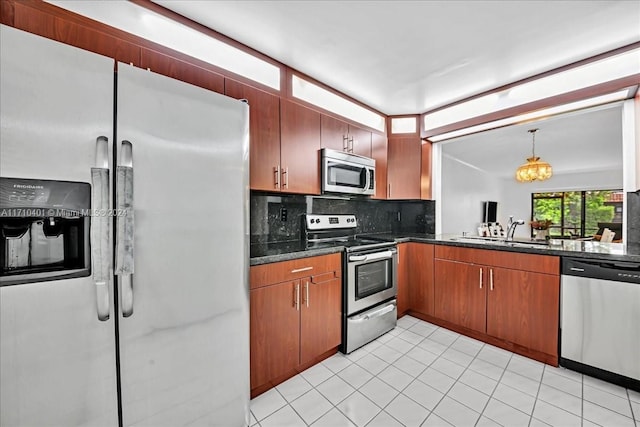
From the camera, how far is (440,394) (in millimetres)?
1761

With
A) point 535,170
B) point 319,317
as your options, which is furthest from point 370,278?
point 535,170

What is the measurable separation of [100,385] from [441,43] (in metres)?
2.80

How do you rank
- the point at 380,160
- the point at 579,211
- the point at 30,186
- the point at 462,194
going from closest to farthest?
the point at 30,186, the point at 380,160, the point at 462,194, the point at 579,211

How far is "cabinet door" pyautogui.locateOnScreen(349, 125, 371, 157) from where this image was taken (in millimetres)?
2783

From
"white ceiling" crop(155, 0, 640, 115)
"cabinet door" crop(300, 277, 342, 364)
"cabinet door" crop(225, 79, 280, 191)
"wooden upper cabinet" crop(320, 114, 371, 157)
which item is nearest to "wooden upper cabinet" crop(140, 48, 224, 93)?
"cabinet door" crop(225, 79, 280, 191)

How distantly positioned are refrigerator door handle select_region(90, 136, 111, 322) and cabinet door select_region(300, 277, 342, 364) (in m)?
1.19

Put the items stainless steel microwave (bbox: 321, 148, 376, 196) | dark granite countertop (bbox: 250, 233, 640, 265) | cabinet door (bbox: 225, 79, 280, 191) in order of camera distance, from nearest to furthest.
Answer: dark granite countertop (bbox: 250, 233, 640, 265) → cabinet door (bbox: 225, 79, 280, 191) → stainless steel microwave (bbox: 321, 148, 376, 196)

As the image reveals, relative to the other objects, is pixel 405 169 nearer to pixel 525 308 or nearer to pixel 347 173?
pixel 347 173

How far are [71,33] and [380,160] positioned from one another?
2.70 m

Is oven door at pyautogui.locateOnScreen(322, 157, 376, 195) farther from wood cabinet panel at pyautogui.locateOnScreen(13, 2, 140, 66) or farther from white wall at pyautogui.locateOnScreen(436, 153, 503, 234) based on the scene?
white wall at pyautogui.locateOnScreen(436, 153, 503, 234)

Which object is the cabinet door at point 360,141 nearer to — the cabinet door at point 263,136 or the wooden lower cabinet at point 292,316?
the cabinet door at point 263,136

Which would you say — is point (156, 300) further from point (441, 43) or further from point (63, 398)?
point (441, 43)

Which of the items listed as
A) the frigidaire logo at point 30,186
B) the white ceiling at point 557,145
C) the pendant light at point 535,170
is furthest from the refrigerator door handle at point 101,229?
the pendant light at point 535,170

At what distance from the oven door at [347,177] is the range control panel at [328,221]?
1.23 feet
